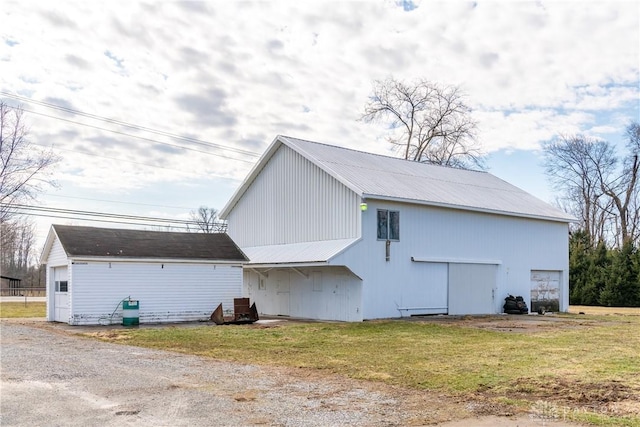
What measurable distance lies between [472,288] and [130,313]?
44.3 feet

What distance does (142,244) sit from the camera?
2323cm

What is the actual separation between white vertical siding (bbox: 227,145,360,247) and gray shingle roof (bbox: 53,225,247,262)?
1.98 meters

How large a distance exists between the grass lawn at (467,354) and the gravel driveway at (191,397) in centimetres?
93

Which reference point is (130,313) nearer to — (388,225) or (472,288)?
(388,225)

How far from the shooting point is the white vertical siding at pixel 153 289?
21.1 metres

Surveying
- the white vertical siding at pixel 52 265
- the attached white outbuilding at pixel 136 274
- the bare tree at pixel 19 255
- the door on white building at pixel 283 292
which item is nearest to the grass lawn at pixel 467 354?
the attached white outbuilding at pixel 136 274

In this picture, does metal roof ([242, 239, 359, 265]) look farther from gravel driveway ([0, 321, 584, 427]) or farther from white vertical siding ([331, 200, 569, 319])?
gravel driveway ([0, 321, 584, 427])

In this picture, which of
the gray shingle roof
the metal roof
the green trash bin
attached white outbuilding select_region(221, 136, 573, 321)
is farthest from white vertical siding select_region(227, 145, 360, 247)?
the green trash bin

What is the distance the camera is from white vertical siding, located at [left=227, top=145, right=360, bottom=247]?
22.5 meters

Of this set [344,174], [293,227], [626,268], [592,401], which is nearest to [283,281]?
[293,227]

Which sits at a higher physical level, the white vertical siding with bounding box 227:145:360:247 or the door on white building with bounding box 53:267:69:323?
the white vertical siding with bounding box 227:145:360:247

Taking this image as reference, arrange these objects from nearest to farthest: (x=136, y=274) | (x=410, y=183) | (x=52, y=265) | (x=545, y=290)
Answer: (x=136, y=274) → (x=52, y=265) → (x=410, y=183) → (x=545, y=290)

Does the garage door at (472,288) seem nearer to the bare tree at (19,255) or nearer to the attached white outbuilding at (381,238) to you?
the attached white outbuilding at (381,238)

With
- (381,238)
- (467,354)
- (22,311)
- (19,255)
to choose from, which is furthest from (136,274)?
(19,255)
